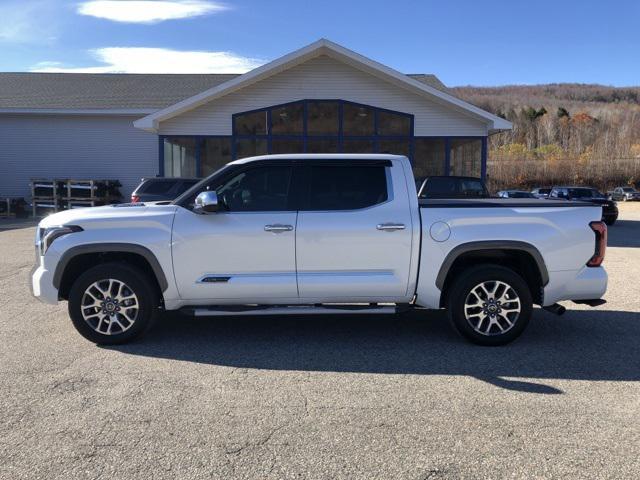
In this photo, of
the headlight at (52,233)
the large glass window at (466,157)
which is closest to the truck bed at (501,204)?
the headlight at (52,233)

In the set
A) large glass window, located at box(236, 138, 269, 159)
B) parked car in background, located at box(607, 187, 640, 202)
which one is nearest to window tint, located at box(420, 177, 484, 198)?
large glass window, located at box(236, 138, 269, 159)

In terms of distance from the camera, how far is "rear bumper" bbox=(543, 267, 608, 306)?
538cm

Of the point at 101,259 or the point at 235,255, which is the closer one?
the point at 235,255

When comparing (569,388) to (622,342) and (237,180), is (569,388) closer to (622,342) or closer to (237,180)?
(622,342)

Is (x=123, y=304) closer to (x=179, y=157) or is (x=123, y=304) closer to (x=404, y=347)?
(x=404, y=347)

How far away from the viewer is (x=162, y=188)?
1353 cm

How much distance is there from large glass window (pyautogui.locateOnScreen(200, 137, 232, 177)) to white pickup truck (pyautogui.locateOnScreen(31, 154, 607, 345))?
42.6ft

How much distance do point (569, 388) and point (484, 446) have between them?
1.33 metres

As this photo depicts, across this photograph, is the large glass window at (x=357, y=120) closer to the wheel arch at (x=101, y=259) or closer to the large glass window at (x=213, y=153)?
the large glass window at (x=213, y=153)

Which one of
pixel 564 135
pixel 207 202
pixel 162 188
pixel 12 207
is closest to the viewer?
pixel 207 202

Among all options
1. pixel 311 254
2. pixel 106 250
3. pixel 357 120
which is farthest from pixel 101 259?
pixel 357 120

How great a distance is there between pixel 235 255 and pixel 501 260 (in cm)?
269

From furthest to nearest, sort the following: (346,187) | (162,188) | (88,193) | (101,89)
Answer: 1. (101,89)
2. (88,193)
3. (162,188)
4. (346,187)

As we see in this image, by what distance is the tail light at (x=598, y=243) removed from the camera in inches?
210
